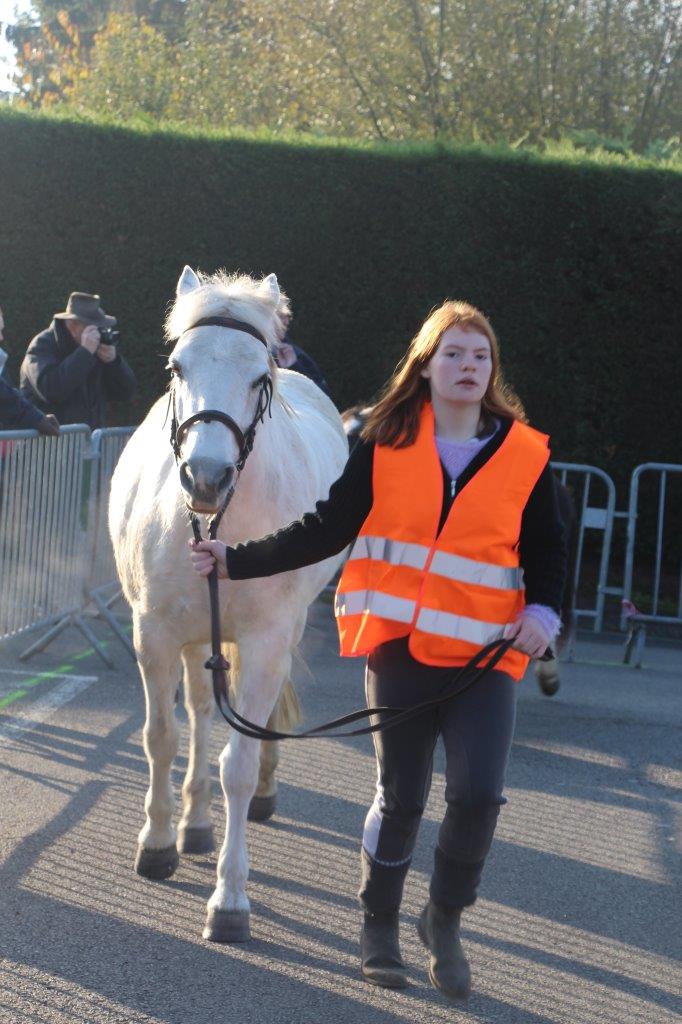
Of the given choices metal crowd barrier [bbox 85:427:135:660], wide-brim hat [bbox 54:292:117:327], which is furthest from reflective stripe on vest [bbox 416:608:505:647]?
wide-brim hat [bbox 54:292:117:327]

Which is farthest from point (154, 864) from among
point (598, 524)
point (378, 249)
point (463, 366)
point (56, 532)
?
point (378, 249)

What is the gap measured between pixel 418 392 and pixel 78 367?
5760mm

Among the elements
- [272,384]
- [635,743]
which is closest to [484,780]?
[272,384]

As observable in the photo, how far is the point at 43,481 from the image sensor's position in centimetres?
809

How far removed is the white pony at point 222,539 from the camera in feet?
14.1

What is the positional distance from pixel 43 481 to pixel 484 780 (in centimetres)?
493

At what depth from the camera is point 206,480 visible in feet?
12.9

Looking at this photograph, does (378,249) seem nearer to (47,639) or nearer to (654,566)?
(654,566)

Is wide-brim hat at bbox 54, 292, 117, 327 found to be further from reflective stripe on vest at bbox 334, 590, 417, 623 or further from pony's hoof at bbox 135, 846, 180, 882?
reflective stripe on vest at bbox 334, 590, 417, 623

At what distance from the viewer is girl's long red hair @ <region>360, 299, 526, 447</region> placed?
400cm

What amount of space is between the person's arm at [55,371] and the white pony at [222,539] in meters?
4.16

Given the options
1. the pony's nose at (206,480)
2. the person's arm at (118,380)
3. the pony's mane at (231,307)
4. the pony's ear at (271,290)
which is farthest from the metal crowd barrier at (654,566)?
the pony's nose at (206,480)

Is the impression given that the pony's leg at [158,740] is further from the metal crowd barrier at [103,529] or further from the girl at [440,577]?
the metal crowd barrier at [103,529]

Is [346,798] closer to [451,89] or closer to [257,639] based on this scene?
[257,639]
